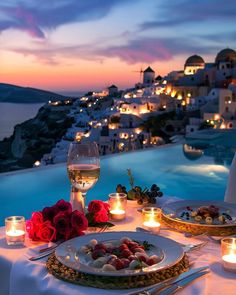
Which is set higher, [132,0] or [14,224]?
[132,0]

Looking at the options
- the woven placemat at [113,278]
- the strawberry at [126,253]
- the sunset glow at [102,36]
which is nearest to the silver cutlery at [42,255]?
the woven placemat at [113,278]

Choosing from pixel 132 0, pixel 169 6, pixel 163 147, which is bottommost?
pixel 163 147

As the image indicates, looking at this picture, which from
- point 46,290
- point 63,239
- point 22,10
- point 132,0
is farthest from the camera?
point 22,10

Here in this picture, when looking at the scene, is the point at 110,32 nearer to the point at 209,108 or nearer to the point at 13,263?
the point at 209,108

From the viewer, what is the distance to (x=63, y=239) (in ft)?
4.24

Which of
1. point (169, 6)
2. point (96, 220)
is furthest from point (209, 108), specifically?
point (96, 220)

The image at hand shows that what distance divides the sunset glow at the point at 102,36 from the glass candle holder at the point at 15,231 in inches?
561

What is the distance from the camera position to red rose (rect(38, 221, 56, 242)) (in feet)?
4.19

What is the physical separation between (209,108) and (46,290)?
26188 millimetres

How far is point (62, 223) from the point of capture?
4.18ft

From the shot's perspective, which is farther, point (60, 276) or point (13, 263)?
point (13, 263)

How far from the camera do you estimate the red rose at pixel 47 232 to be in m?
1.28

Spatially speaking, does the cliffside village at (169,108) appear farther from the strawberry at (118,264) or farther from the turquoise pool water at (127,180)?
the strawberry at (118,264)

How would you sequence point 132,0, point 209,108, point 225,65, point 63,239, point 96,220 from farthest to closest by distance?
point 225,65 < point 209,108 < point 132,0 < point 96,220 < point 63,239
